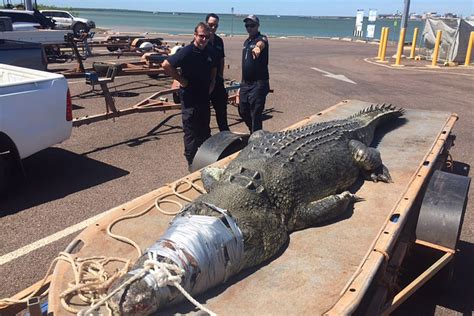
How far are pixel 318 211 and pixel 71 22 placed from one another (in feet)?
109

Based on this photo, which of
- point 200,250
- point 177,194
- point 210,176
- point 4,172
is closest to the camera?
point 200,250

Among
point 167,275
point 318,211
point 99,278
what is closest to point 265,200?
point 318,211

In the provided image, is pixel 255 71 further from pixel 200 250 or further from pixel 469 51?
pixel 469 51

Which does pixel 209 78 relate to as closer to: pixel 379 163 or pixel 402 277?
pixel 379 163

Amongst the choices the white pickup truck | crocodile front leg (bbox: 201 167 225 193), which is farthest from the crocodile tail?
the white pickup truck

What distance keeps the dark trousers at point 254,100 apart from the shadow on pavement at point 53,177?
8.49 feet

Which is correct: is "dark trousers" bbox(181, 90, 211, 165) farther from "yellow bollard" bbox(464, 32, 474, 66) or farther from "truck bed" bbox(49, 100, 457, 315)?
"yellow bollard" bbox(464, 32, 474, 66)

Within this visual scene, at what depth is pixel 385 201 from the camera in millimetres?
4113

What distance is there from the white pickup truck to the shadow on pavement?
13.4 inches

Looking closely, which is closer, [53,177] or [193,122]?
[193,122]

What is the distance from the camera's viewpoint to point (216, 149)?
534 cm

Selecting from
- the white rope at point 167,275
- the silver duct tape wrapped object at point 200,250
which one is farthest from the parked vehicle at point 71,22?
the white rope at point 167,275

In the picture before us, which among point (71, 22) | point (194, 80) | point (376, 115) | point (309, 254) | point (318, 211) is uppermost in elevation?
point (71, 22)

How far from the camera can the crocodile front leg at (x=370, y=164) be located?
179 inches
